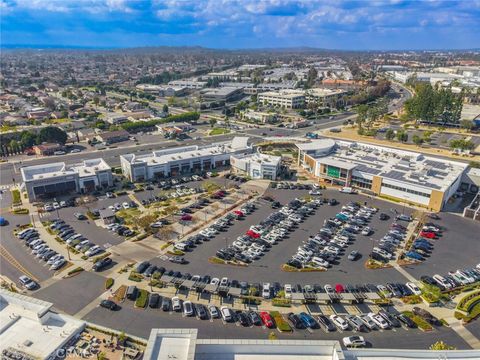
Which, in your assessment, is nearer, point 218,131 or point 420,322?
point 420,322

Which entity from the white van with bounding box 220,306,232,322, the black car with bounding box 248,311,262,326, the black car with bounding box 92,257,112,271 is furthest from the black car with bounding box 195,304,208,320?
the black car with bounding box 92,257,112,271

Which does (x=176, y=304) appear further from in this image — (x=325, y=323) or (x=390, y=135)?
(x=390, y=135)

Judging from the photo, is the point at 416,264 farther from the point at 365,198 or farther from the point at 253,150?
the point at 253,150

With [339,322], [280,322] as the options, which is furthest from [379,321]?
[280,322]

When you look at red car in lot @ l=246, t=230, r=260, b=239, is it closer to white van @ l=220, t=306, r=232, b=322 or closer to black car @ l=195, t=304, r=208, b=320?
white van @ l=220, t=306, r=232, b=322

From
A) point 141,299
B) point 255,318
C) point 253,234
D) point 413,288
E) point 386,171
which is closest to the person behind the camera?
point 255,318

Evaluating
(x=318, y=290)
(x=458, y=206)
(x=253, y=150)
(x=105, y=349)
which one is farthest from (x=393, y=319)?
(x=253, y=150)
